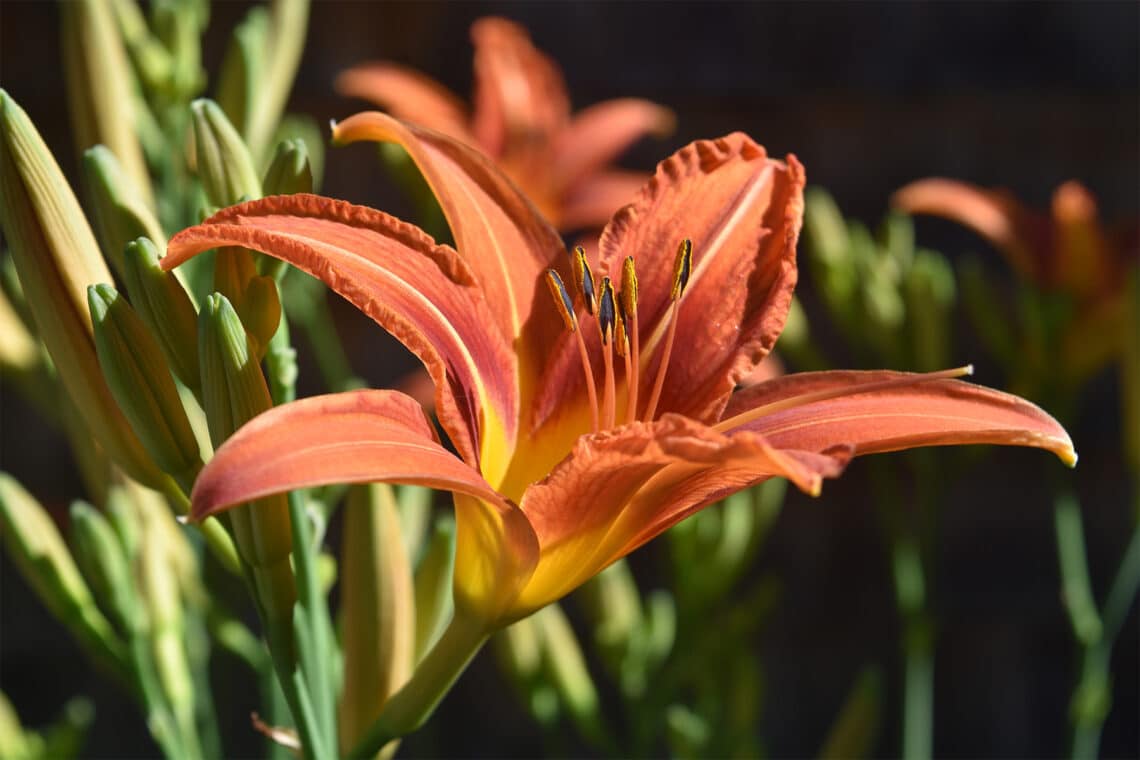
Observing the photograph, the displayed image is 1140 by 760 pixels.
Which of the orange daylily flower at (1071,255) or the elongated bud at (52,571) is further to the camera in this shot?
the orange daylily flower at (1071,255)

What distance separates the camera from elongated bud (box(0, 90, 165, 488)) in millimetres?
430

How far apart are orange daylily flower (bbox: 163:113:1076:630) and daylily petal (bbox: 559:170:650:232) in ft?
1.70

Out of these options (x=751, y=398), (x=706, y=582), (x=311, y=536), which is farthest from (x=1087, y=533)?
(x=311, y=536)

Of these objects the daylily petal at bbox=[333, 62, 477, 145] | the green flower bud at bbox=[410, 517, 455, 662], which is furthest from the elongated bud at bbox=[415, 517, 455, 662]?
the daylily petal at bbox=[333, 62, 477, 145]

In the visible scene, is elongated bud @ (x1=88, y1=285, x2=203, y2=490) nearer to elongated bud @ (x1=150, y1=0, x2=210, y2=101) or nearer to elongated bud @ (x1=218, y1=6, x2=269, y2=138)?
elongated bud @ (x1=218, y1=6, x2=269, y2=138)

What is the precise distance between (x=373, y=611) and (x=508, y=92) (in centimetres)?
66

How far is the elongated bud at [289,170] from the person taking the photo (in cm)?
48

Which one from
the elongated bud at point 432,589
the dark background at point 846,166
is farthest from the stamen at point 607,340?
the dark background at point 846,166

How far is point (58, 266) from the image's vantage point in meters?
0.45

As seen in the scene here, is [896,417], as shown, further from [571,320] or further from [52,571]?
[52,571]

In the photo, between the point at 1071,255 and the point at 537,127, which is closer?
the point at 1071,255

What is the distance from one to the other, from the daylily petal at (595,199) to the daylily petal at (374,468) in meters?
0.62

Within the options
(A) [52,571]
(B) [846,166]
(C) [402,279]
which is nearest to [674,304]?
(C) [402,279]

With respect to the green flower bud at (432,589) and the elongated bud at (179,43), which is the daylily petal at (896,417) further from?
the elongated bud at (179,43)
